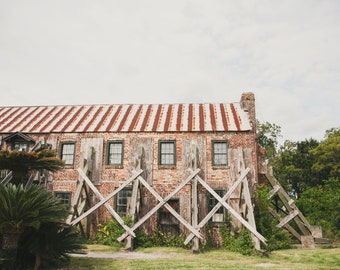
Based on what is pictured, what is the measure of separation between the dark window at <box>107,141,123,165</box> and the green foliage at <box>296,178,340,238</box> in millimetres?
10299

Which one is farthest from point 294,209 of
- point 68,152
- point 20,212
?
point 20,212

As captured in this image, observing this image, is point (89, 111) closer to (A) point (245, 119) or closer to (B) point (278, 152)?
(A) point (245, 119)

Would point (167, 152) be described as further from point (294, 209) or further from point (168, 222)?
point (294, 209)

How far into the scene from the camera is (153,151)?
15875mm

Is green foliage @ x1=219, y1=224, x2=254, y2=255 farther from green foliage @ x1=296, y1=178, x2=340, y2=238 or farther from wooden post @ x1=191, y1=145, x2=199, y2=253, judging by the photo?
green foliage @ x1=296, y1=178, x2=340, y2=238

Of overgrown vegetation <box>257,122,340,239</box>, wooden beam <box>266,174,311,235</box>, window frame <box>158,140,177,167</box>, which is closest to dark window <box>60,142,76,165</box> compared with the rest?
window frame <box>158,140,177,167</box>

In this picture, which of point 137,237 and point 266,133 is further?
point 266,133

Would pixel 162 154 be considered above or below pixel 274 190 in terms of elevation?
above

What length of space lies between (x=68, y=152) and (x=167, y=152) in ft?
17.5

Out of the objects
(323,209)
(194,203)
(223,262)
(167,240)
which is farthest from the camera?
(323,209)

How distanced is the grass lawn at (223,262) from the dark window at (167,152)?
501cm

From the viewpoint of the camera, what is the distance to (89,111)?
19391mm

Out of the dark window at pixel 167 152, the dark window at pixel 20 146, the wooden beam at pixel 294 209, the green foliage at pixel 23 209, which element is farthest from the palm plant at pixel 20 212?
the wooden beam at pixel 294 209

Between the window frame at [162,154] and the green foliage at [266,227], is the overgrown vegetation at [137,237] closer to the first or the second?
the window frame at [162,154]
